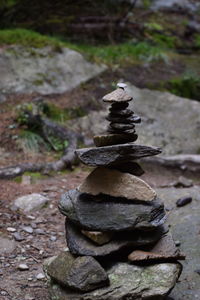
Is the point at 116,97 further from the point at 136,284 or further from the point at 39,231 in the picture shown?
the point at 39,231

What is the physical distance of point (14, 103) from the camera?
8.80 meters

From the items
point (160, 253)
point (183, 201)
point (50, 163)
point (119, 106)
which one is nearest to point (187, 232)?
point (183, 201)

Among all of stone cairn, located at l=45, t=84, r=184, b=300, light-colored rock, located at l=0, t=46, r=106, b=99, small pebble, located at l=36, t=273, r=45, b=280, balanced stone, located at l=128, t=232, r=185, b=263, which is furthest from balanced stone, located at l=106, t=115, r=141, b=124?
Result: light-colored rock, located at l=0, t=46, r=106, b=99

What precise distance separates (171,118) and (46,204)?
403 cm

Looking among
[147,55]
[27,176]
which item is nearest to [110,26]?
[147,55]

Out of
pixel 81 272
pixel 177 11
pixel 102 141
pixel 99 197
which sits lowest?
pixel 177 11

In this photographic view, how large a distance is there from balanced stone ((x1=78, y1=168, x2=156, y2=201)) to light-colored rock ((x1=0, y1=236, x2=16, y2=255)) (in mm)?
1404

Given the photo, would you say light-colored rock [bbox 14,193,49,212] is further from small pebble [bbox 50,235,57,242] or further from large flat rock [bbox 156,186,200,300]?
large flat rock [bbox 156,186,200,300]

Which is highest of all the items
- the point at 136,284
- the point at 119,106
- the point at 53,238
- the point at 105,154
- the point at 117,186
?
the point at 119,106

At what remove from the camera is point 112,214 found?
3.76 meters

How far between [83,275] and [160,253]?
674 millimetres

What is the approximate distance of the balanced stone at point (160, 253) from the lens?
3.62 m

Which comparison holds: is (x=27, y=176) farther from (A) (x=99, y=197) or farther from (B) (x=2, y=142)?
(A) (x=99, y=197)

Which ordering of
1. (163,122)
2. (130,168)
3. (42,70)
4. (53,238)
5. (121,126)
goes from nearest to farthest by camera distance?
(121,126) → (130,168) → (53,238) → (163,122) → (42,70)
